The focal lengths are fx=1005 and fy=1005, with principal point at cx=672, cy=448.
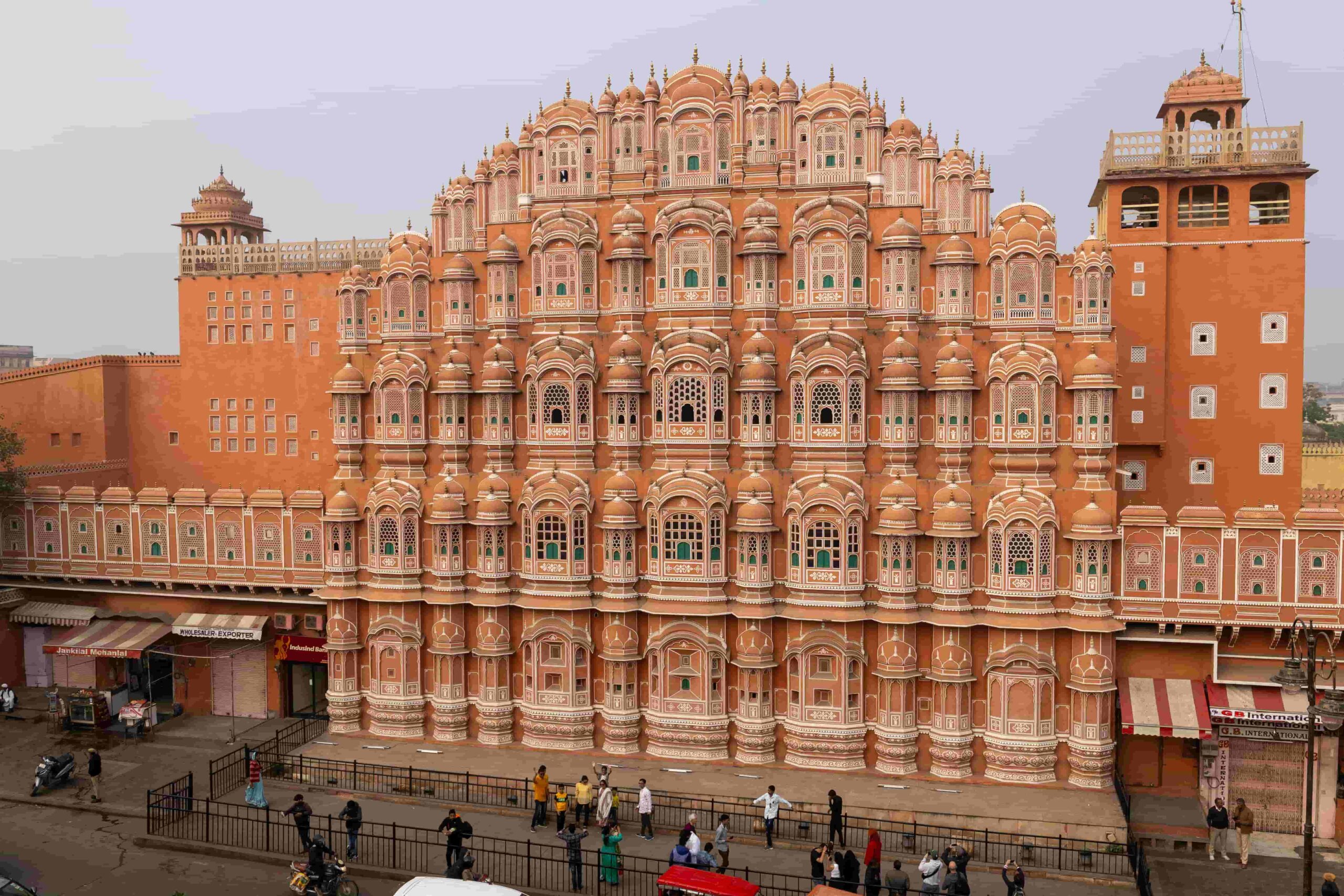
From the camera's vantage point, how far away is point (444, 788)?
29.5 metres

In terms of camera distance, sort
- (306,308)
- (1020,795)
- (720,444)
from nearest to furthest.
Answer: (1020,795), (720,444), (306,308)

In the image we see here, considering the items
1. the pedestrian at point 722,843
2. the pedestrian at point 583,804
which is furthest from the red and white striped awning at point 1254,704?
the pedestrian at point 583,804

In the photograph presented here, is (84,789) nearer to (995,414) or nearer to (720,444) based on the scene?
(720,444)

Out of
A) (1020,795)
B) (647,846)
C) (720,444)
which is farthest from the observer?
(720,444)

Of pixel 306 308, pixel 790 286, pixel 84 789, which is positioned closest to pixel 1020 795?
pixel 790 286

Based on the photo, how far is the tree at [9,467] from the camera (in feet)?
123

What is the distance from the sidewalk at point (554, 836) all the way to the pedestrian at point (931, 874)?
2.15 meters

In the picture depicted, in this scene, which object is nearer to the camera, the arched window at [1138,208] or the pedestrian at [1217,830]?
the pedestrian at [1217,830]

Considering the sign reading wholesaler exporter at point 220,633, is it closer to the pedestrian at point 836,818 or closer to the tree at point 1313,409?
the pedestrian at point 836,818

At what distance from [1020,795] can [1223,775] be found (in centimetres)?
584

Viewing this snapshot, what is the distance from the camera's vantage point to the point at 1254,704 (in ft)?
92.3

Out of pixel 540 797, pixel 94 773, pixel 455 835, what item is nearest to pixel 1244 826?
pixel 540 797

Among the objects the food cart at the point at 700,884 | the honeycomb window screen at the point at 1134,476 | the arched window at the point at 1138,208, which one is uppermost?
the arched window at the point at 1138,208

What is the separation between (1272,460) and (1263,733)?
11558mm
